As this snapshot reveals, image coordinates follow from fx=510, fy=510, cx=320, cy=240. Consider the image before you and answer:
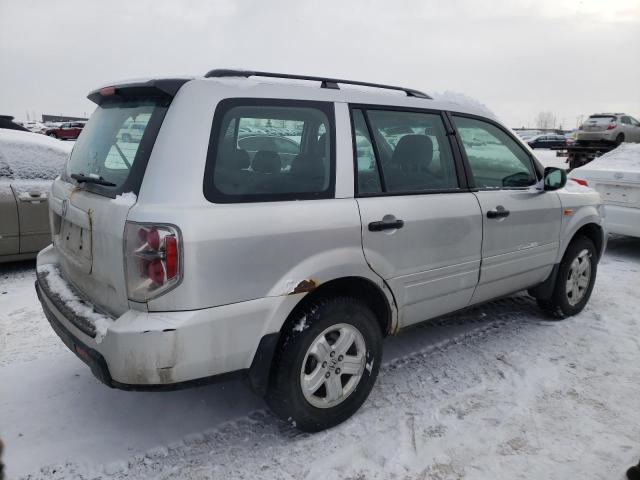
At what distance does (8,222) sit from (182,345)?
160 inches

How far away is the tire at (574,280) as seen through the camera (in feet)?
14.2

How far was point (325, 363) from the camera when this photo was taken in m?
2.71

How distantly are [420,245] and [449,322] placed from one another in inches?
63.3

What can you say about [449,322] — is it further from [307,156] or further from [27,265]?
[27,265]

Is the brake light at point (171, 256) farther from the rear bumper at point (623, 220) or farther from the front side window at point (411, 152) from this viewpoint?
the rear bumper at point (623, 220)

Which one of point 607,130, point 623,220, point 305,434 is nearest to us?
point 305,434

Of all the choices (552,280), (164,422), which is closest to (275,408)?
(164,422)

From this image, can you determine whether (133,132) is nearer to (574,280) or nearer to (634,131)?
(574,280)

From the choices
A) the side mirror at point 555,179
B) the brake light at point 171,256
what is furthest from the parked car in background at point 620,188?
the brake light at point 171,256

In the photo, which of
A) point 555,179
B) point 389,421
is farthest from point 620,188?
point 389,421

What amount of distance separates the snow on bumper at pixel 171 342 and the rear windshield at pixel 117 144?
61cm

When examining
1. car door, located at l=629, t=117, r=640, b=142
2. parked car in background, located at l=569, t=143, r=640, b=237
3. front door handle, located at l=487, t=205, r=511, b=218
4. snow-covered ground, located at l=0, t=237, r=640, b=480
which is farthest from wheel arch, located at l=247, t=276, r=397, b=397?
car door, located at l=629, t=117, r=640, b=142

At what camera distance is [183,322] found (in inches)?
85.1

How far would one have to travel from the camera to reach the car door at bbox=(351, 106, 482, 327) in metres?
2.82
